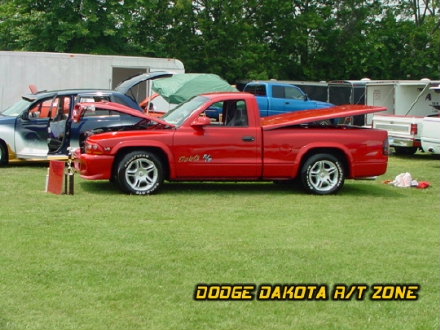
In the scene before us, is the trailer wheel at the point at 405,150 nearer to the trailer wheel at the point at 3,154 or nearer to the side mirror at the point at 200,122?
the side mirror at the point at 200,122

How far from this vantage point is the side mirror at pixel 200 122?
12328 mm

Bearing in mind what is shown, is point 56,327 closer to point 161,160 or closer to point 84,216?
point 84,216

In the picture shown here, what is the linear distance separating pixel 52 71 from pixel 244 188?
11.3 m

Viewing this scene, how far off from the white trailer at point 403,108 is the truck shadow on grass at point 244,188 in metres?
6.14

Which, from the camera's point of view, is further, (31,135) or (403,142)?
(403,142)

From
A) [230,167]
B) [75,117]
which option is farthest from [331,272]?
[75,117]

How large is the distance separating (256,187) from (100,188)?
8.47ft

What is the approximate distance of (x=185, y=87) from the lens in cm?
2145

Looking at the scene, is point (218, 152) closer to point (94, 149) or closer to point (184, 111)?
point (184, 111)

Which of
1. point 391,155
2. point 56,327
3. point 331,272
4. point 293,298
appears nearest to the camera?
point 56,327

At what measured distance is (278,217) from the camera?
34.3 ft

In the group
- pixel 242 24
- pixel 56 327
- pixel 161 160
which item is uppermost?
pixel 242 24

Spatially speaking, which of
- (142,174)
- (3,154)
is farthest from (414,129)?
(3,154)

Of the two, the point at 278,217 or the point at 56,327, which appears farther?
the point at 278,217
